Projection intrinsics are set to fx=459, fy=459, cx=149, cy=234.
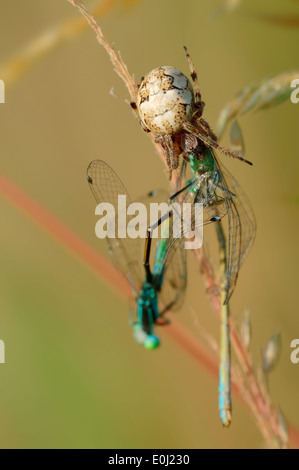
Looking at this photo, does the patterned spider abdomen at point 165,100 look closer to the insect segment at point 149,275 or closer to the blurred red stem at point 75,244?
the insect segment at point 149,275

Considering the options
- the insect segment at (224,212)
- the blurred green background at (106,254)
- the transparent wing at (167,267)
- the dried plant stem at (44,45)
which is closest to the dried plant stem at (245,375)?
the insect segment at (224,212)

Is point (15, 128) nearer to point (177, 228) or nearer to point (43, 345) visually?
point (43, 345)

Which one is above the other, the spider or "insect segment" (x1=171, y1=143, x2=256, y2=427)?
the spider

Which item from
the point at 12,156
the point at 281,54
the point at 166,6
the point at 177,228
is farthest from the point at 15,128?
the point at 177,228

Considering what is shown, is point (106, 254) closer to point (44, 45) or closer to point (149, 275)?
point (149, 275)

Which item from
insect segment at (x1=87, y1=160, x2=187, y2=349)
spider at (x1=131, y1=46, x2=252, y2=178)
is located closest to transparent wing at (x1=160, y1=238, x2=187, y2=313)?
insect segment at (x1=87, y1=160, x2=187, y2=349)

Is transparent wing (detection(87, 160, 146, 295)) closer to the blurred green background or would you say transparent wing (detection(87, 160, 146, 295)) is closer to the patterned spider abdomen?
the patterned spider abdomen
